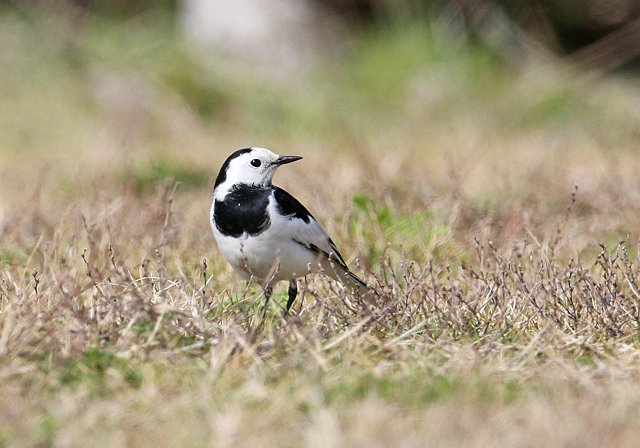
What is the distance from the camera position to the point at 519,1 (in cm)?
1183

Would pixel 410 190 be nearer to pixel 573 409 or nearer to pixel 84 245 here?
pixel 84 245

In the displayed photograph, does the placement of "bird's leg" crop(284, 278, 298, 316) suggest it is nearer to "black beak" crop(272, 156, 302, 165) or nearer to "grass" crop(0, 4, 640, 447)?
"grass" crop(0, 4, 640, 447)

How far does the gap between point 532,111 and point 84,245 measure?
5036mm

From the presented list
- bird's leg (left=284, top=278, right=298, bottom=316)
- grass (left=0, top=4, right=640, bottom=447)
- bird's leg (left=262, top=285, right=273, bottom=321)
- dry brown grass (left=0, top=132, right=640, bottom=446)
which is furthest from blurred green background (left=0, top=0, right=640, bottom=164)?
bird's leg (left=262, top=285, right=273, bottom=321)

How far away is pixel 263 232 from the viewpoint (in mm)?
4809

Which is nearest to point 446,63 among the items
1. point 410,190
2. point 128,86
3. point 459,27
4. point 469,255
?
point 459,27

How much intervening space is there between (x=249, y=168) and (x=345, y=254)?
0.77 meters

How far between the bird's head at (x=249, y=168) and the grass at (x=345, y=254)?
31cm

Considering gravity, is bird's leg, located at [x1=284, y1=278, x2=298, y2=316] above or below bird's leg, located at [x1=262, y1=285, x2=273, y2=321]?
below

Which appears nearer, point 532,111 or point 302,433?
point 302,433

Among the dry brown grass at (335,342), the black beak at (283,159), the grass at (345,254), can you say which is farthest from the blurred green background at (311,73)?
the black beak at (283,159)

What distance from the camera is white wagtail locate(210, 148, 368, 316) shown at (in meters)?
4.80

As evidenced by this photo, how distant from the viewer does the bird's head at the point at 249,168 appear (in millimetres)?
5062

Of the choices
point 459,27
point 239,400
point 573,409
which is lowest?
point 573,409
